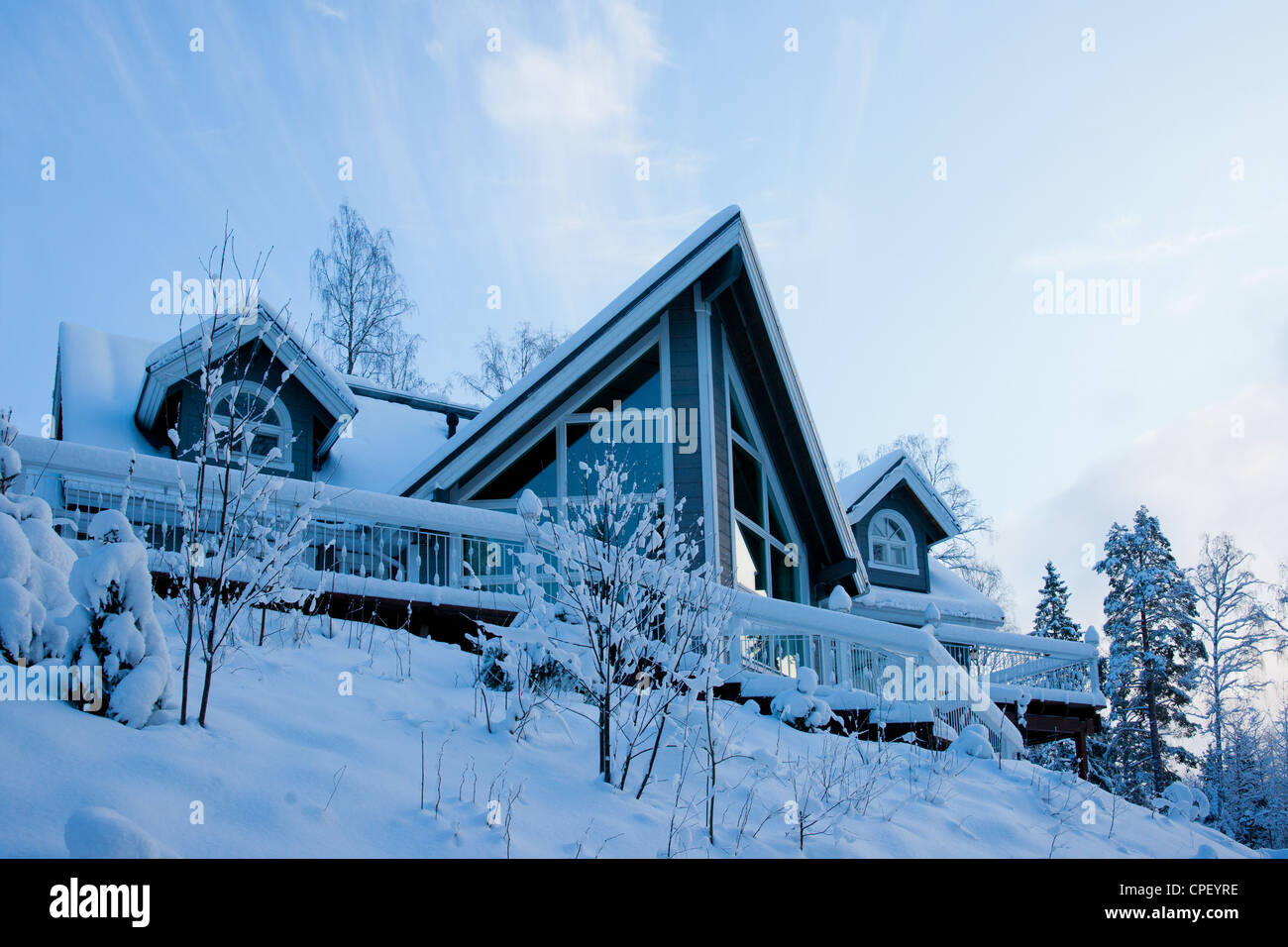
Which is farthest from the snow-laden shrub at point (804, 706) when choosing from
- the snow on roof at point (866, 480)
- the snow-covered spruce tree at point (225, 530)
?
the snow on roof at point (866, 480)

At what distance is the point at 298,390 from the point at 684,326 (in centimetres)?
518

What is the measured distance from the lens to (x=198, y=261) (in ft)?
16.4

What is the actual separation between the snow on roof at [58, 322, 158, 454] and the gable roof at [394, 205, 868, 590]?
11.7ft

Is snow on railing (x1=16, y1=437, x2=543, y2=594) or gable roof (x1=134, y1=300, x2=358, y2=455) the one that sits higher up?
gable roof (x1=134, y1=300, x2=358, y2=455)

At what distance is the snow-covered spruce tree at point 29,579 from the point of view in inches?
156

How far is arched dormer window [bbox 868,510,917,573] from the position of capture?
19.9m

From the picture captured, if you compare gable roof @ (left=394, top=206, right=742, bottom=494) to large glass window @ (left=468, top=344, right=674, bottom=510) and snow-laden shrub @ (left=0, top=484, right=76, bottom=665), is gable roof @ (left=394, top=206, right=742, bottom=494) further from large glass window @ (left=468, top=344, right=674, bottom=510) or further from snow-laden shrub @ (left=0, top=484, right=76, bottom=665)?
snow-laden shrub @ (left=0, top=484, right=76, bottom=665)

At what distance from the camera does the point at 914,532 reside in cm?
2052

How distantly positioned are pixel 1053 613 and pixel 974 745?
25.7m

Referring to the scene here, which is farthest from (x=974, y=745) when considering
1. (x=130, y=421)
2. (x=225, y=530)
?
(x=130, y=421)

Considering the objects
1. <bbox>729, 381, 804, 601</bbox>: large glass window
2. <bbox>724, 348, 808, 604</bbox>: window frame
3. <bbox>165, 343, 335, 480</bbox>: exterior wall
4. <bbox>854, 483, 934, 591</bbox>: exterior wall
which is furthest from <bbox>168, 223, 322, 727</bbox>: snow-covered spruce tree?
<bbox>854, 483, 934, 591</bbox>: exterior wall

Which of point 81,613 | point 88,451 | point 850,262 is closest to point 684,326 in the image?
point 850,262

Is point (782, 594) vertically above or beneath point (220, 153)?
beneath
